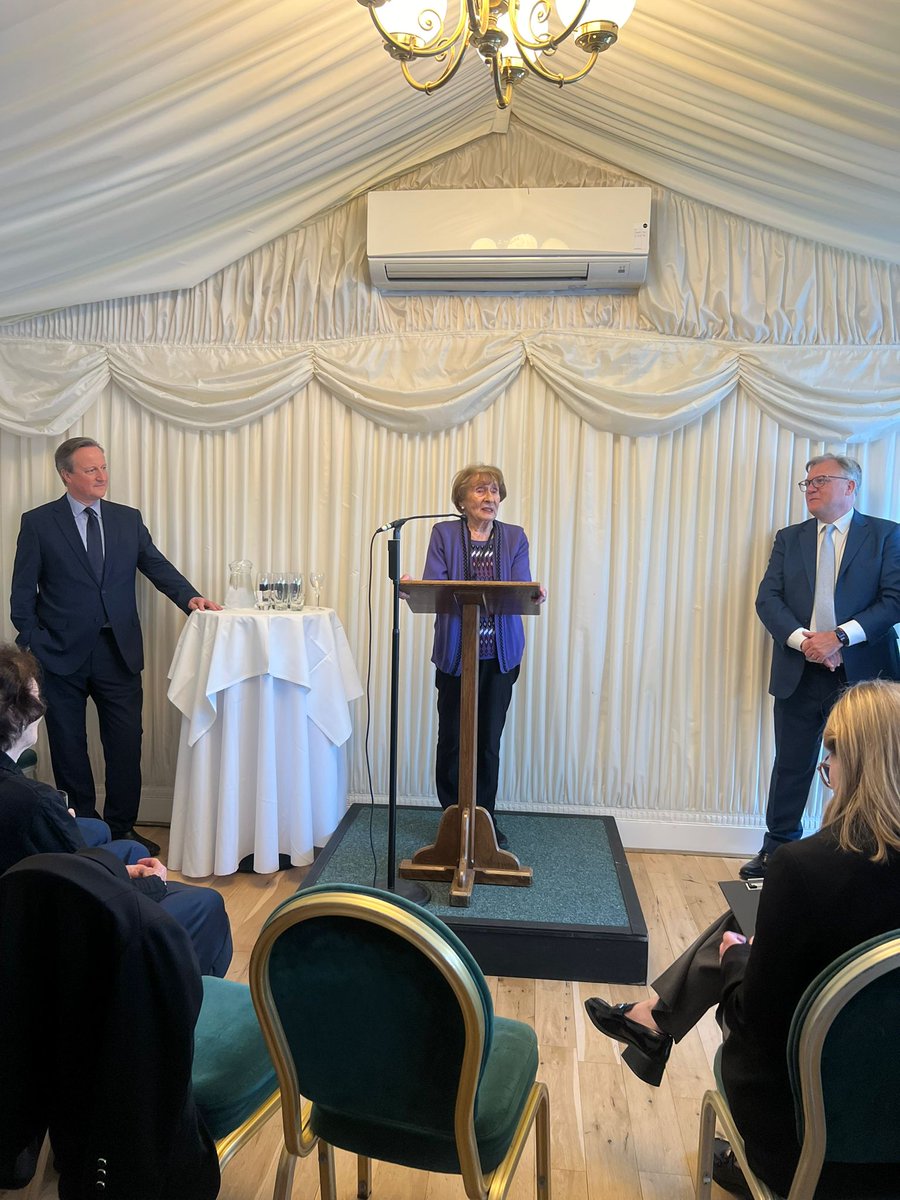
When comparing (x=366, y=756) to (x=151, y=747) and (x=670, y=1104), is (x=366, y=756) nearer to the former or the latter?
(x=151, y=747)

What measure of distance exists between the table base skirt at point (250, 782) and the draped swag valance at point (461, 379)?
149 cm

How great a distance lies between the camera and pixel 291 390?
4.05m

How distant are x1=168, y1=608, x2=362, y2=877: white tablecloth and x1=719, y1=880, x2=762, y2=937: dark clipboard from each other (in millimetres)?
2059

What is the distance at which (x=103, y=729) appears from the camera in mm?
3822

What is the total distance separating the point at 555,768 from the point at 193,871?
1.77m

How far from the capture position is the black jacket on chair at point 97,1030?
4.26 ft

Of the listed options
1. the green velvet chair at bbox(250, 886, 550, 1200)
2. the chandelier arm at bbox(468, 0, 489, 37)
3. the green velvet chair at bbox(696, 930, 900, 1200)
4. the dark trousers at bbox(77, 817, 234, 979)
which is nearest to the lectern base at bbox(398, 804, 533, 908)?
the dark trousers at bbox(77, 817, 234, 979)

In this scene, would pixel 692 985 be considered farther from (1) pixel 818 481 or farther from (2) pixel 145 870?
(1) pixel 818 481

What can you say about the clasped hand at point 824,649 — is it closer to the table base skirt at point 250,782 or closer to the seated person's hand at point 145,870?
the table base skirt at point 250,782

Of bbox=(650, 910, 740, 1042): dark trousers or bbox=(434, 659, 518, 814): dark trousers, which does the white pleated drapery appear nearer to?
bbox=(434, 659, 518, 814): dark trousers

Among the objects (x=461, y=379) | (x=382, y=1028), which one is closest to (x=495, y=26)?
(x=461, y=379)

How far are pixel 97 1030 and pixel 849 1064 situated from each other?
46.5 inches

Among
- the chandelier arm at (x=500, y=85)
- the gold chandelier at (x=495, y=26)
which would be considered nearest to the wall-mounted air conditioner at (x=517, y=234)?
the chandelier arm at (x=500, y=85)

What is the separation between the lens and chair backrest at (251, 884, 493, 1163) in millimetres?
1209
